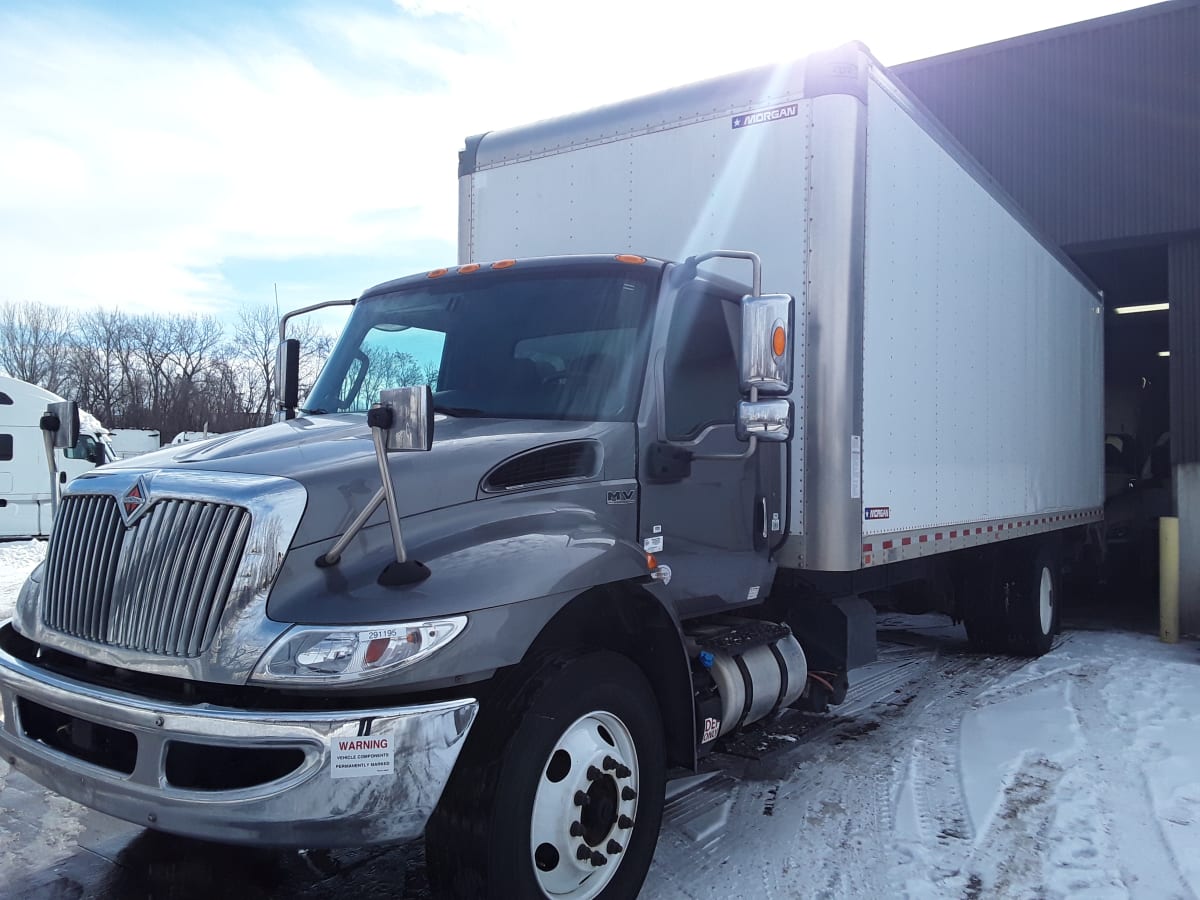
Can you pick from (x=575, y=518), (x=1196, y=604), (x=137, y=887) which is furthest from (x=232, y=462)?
(x=1196, y=604)

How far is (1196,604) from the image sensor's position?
1091cm

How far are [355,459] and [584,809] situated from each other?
1.44 m

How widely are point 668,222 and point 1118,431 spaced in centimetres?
1794

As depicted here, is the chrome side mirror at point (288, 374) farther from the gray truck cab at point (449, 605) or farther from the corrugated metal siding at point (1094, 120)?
the corrugated metal siding at point (1094, 120)

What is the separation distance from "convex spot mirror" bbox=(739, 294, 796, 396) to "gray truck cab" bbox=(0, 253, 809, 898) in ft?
0.04

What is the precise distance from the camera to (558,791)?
3.08 m

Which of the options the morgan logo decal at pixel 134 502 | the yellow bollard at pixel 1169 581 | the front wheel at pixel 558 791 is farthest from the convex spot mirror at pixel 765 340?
the yellow bollard at pixel 1169 581

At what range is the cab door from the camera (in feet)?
13.0

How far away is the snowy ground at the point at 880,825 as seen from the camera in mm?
3781

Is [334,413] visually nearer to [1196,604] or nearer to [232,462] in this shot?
[232,462]

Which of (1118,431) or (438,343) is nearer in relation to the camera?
(438,343)

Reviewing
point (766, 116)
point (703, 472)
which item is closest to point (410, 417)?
point (703, 472)

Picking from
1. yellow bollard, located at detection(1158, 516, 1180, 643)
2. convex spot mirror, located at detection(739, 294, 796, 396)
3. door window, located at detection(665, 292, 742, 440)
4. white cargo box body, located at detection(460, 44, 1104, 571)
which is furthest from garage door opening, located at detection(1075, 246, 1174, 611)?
convex spot mirror, located at detection(739, 294, 796, 396)

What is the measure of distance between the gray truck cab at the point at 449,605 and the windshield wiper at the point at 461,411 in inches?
1.6
